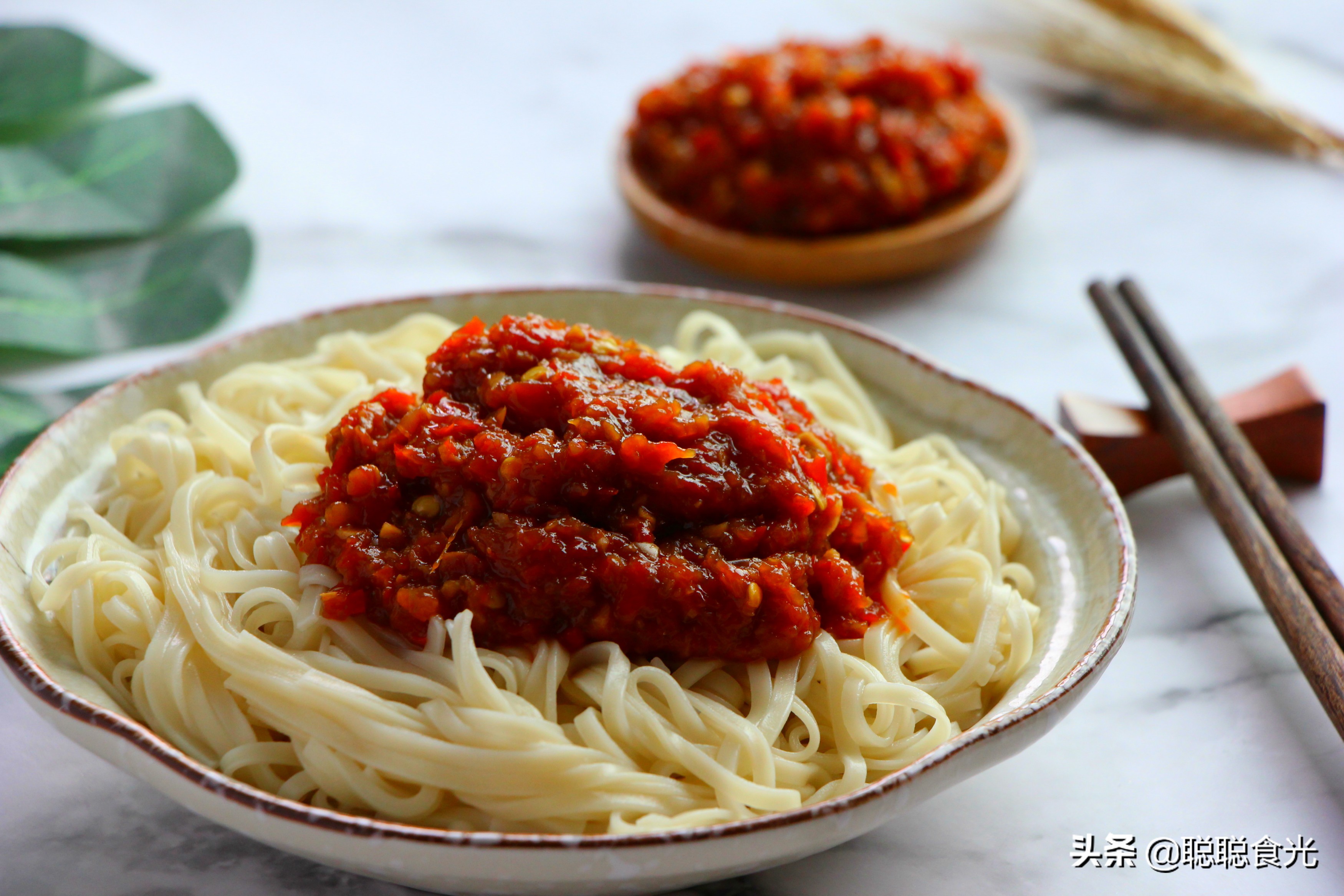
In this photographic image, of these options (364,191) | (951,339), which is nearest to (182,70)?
(364,191)

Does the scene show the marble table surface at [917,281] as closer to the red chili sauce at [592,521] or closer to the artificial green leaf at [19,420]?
the artificial green leaf at [19,420]

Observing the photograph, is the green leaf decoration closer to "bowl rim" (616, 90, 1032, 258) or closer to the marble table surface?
the marble table surface

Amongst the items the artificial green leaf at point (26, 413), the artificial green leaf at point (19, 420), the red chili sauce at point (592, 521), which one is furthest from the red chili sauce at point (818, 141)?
the artificial green leaf at point (19, 420)

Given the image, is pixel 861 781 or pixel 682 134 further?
pixel 682 134

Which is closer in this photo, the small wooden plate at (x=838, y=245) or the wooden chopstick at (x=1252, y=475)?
the wooden chopstick at (x=1252, y=475)

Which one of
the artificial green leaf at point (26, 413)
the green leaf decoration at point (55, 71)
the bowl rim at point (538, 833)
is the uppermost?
the green leaf decoration at point (55, 71)

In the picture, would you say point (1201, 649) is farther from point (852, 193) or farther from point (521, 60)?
point (521, 60)
